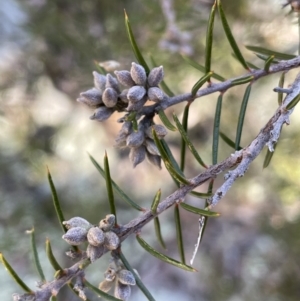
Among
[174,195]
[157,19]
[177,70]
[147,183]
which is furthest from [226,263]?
[174,195]

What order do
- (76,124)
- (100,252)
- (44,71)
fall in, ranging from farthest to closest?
(76,124) < (44,71) < (100,252)

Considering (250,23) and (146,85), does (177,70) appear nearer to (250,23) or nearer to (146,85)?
(250,23)

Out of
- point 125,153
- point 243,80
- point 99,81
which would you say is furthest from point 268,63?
point 125,153

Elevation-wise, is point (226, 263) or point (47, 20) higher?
point (47, 20)

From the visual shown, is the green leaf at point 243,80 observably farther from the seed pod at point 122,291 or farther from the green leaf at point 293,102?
the seed pod at point 122,291

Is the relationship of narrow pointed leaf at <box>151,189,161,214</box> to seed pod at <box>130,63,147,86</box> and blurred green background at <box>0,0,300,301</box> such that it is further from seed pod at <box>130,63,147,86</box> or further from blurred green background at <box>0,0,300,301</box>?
blurred green background at <box>0,0,300,301</box>

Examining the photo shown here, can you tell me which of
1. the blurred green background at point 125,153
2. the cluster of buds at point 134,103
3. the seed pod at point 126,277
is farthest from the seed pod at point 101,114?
the blurred green background at point 125,153

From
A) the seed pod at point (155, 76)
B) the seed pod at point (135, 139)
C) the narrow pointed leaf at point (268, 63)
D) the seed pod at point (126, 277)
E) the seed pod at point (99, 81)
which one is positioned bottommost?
the seed pod at point (126, 277)
